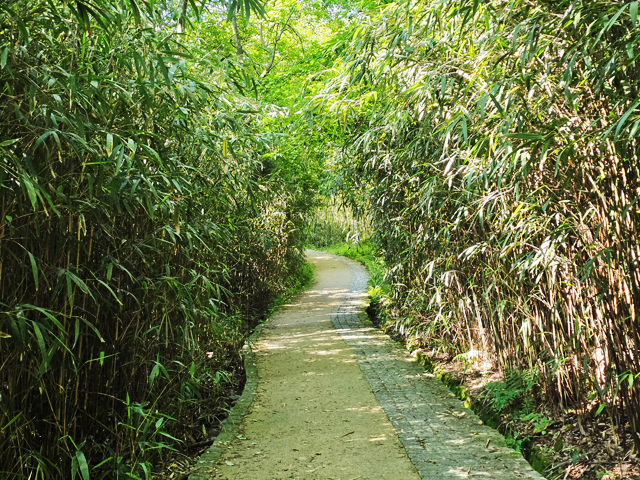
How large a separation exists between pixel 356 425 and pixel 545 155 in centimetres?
213

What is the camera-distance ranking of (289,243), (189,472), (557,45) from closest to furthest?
(557,45) → (189,472) → (289,243)

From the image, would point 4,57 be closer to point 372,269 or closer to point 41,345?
point 41,345

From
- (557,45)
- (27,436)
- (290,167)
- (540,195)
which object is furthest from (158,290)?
(290,167)

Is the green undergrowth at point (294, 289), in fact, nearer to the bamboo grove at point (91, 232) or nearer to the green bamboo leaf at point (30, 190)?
the bamboo grove at point (91, 232)

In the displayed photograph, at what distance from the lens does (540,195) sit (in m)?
2.52

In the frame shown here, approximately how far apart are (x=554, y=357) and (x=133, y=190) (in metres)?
2.19

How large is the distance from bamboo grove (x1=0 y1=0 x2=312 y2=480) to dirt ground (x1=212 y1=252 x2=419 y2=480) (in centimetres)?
52

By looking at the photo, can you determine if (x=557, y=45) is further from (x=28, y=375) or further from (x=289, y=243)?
(x=289, y=243)

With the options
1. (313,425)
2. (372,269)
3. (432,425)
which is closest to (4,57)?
(313,425)

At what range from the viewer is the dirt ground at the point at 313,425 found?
263cm

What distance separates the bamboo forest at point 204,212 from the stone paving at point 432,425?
0.15 metres

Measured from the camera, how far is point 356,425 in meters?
3.25

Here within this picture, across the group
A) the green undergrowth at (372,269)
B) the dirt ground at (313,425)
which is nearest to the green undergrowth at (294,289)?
the green undergrowth at (372,269)

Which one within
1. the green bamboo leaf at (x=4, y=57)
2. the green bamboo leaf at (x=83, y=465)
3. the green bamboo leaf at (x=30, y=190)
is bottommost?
the green bamboo leaf at (x=83, y=465)
